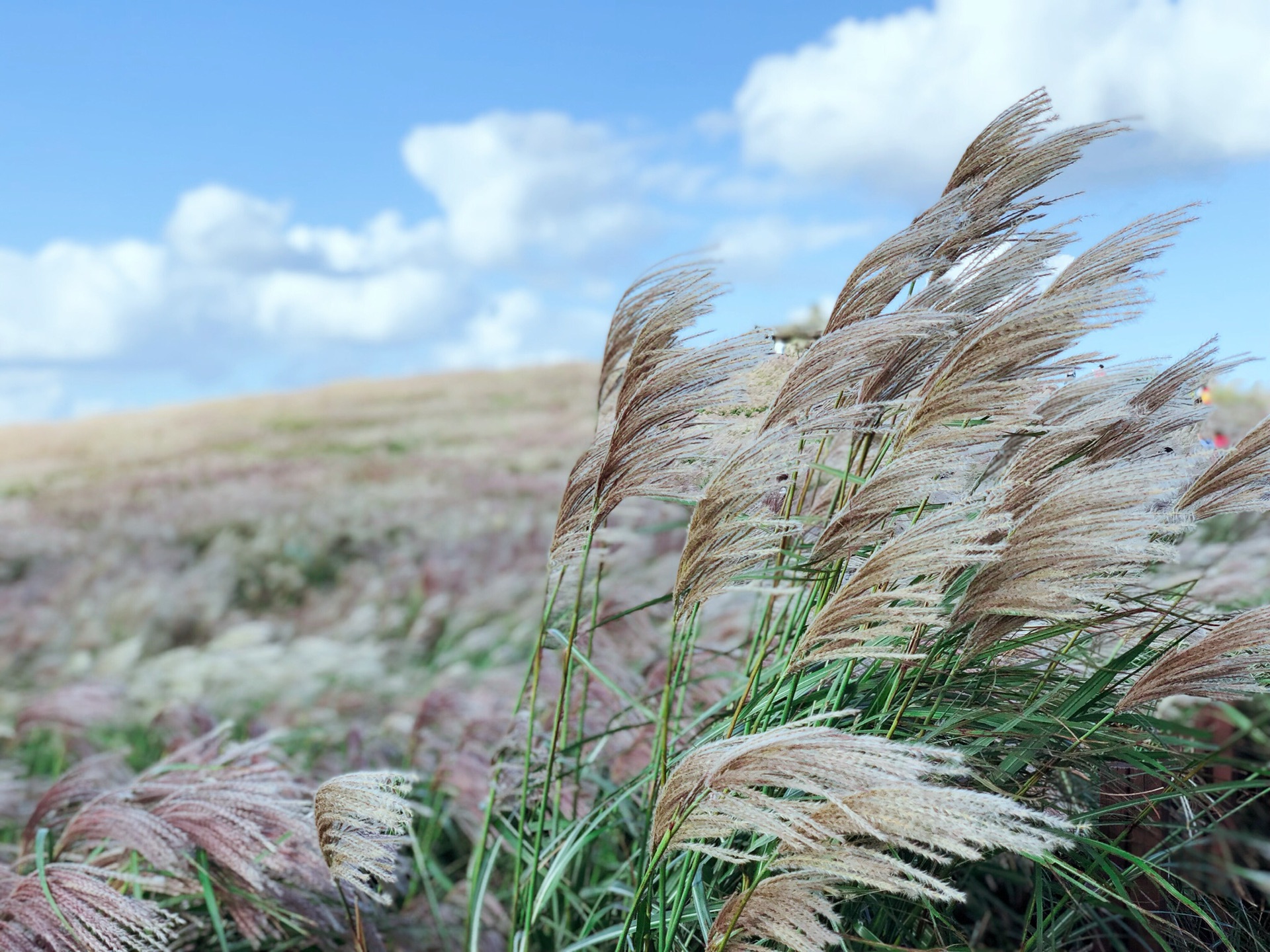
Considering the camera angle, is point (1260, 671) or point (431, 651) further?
point (431, 651)

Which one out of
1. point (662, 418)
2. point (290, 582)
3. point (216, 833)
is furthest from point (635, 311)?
point (290, 582)

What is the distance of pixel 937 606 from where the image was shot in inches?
45.9

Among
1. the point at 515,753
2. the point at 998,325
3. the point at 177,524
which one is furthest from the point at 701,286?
the point at 177,524

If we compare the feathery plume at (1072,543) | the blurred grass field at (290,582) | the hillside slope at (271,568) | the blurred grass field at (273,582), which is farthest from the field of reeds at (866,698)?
the hillside slope at (271,568)

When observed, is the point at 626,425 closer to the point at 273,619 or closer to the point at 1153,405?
the point at 1153,405

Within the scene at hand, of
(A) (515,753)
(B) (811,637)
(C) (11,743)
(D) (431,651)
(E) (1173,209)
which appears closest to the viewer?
(B) (811,637)

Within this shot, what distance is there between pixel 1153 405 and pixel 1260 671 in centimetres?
37

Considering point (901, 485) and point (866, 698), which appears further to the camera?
point (866, 698)

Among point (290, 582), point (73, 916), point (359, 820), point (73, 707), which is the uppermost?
point (359, 820)

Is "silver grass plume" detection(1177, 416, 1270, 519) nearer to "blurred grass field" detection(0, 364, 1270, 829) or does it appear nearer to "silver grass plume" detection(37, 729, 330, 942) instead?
"blurred grass field" detection(0, 364, 1270, 829)

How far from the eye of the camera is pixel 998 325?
1136 mm

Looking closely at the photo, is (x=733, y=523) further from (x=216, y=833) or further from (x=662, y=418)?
(x=216, y=833)

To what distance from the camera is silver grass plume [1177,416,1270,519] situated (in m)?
1.26

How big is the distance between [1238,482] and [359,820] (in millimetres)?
1184
